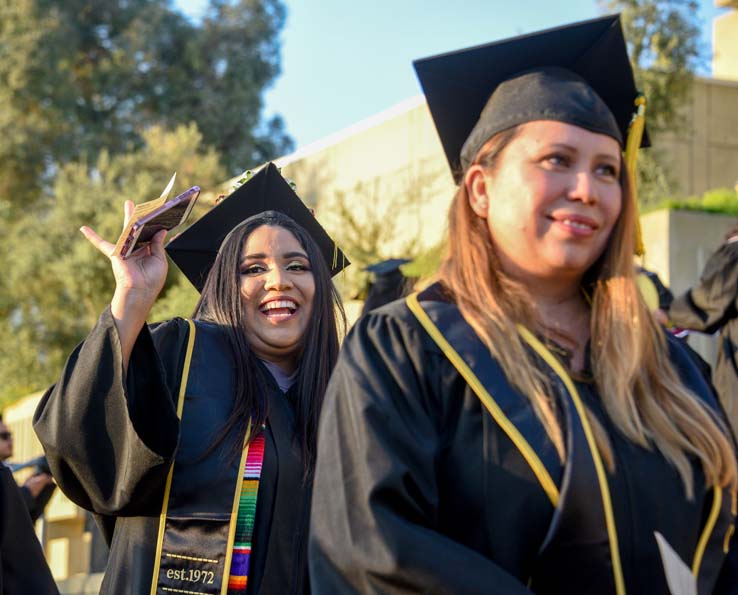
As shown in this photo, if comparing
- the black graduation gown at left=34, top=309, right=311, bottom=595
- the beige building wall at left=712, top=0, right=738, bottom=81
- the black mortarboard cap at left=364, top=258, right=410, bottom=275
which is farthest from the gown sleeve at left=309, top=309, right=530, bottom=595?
the beige building wall at left=712, top=0, right=738, bottom=81

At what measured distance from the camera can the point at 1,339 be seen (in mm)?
23766

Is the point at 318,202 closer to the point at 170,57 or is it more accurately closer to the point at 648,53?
the point at 648,53

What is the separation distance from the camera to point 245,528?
3.73 metres

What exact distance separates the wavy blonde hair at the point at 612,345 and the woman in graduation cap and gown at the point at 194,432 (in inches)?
55.5

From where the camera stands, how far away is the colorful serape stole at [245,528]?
3693mm

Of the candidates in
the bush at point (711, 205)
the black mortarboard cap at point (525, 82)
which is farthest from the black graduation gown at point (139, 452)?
the bush at point (711, 205)

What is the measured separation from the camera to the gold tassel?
2578 millimetres

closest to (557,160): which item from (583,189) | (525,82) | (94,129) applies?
(583,189)

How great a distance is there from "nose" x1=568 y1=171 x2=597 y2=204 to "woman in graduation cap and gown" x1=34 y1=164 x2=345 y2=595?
5.36 feet

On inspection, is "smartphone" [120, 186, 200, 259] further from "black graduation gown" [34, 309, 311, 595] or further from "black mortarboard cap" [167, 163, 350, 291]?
"black mortarboard cap" [167, 163, 350, 291]

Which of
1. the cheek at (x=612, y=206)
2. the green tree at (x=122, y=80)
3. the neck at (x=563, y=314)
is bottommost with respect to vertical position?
the neck at (x=563, y=314)

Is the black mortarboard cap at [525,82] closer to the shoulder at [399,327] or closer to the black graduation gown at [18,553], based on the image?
the shoulder at [399,327]

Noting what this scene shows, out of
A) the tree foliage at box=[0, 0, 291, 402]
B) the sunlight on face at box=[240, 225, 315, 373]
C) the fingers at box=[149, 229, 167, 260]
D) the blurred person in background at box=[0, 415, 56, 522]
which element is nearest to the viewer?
the fingers at box=[149, 229, 167, 260]

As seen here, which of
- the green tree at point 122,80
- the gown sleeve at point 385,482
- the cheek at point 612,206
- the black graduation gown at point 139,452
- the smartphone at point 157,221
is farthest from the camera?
the green tree at point 122,80
